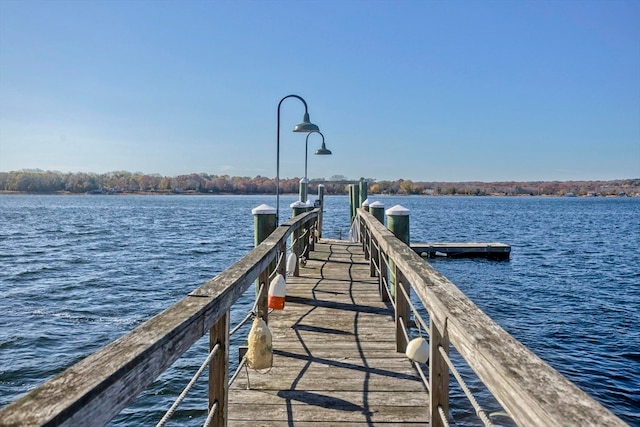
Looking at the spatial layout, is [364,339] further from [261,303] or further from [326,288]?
[326,288]

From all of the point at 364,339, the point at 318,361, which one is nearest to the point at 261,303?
the point at 318,361

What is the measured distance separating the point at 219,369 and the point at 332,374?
1575mm

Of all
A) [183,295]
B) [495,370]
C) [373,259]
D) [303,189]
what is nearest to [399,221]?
[373,259]

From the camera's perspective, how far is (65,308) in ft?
41.3

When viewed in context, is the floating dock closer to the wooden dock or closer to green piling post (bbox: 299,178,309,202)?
green piling post (bbox: 299,178,309,202)

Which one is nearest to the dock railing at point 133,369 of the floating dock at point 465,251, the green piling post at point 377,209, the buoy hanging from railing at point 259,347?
the buoy hanging from railing at point 259,347

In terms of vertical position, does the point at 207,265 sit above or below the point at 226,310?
below

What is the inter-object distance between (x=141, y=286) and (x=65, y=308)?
9.87 ft

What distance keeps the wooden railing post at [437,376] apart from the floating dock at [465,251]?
20.4 meters

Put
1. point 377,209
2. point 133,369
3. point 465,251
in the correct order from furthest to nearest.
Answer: point 465,251
point 377,209
point 133,369

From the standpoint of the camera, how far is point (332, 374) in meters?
3.79

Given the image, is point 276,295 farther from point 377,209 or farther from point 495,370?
point 377,209

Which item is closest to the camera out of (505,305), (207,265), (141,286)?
(505,305)

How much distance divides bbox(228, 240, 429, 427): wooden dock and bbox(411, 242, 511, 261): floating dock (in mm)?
16770
